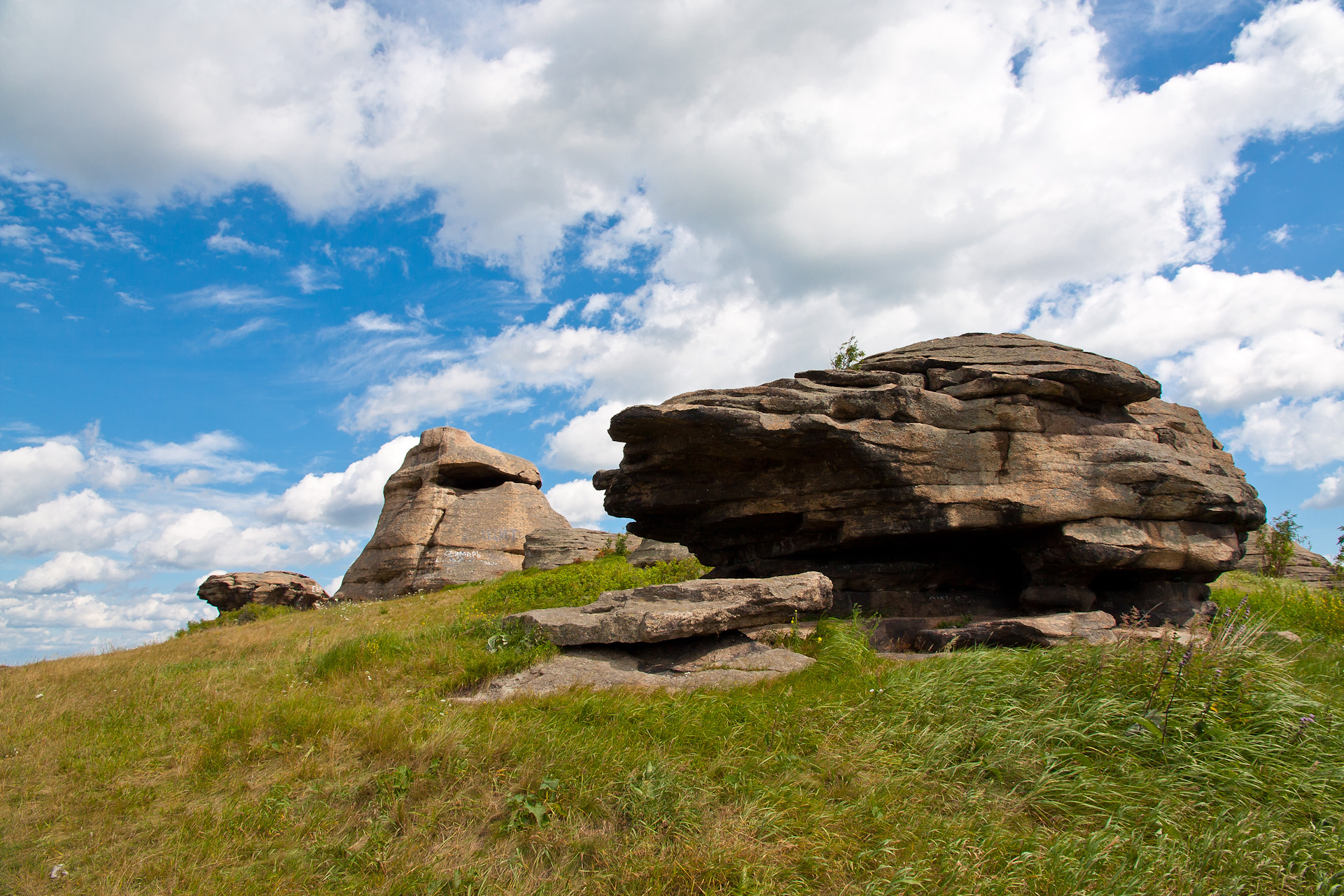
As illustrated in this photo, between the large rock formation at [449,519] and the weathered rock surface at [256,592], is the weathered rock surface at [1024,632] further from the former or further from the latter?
the weathered rock surface at [256,592]

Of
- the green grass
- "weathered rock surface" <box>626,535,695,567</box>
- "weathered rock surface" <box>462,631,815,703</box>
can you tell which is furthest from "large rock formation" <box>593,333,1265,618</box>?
"weathered rock surface" <box>626,535,695,567</box>

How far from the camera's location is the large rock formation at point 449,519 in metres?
28.5

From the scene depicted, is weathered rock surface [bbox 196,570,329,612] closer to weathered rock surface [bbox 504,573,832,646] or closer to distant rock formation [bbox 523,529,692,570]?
distant rock formation [bbox 523,529,692,570]

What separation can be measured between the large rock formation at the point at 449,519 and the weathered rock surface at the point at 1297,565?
28.0 m

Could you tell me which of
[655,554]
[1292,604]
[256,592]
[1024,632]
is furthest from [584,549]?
[1292,604]

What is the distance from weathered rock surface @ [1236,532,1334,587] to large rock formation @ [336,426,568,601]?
2798 centimetres

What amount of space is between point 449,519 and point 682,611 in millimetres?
21583

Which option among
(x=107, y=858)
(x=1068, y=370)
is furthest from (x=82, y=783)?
(x=1068, y=370)

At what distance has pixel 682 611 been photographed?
10.2 metres

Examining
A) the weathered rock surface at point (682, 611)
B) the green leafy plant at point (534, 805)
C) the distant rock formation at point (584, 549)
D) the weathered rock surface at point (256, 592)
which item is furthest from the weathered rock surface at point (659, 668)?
the weathered rock surface at point (256, 592)

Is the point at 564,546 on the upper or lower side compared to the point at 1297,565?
upper

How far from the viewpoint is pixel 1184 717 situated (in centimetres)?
727

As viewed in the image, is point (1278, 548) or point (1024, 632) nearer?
point (1024, 632)

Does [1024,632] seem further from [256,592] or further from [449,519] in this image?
[256,592]
